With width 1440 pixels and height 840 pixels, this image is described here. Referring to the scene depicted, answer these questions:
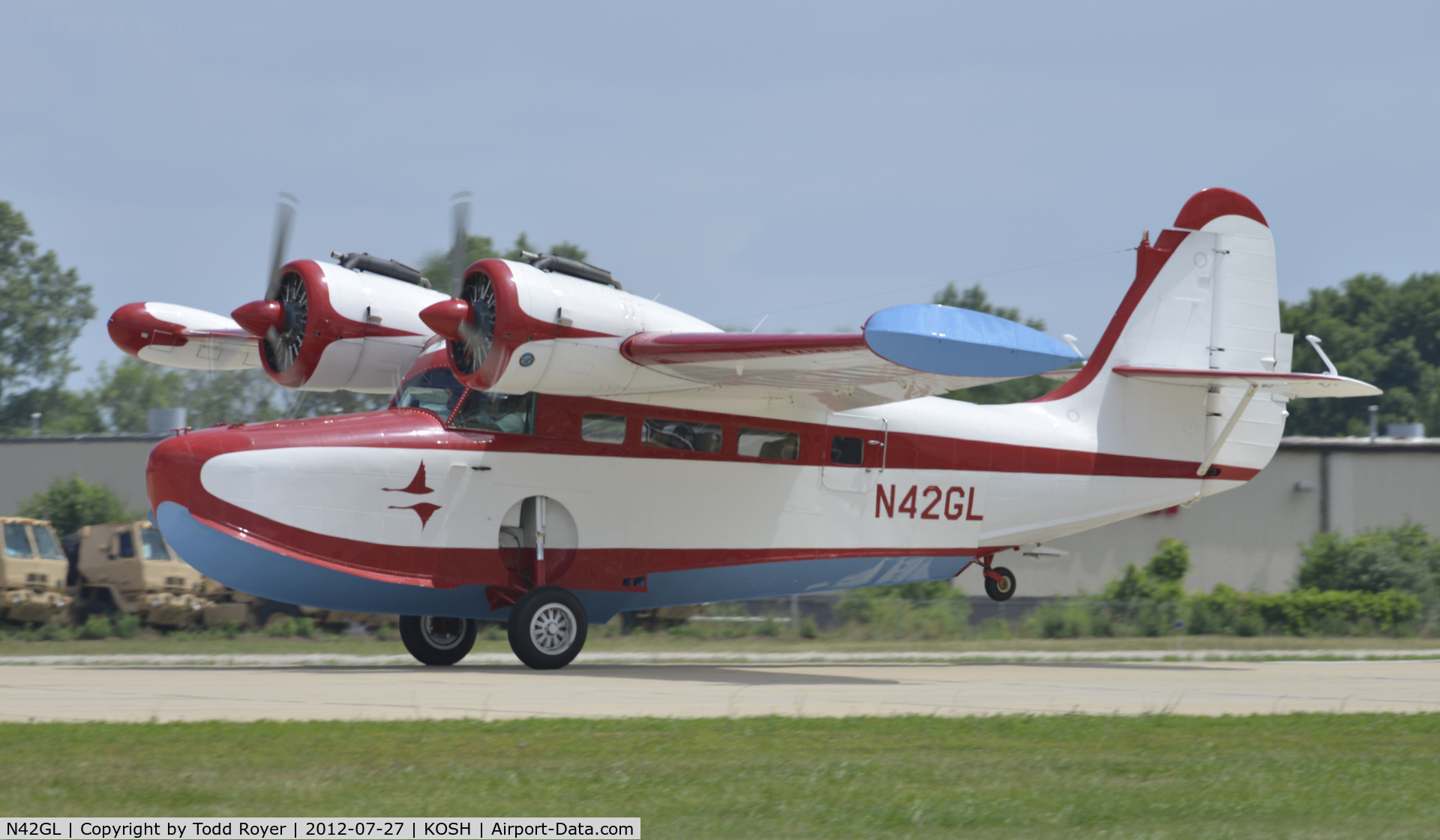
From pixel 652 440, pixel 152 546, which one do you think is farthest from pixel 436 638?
pixel 152 546

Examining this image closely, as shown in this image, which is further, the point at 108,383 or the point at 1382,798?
the point at 108,383

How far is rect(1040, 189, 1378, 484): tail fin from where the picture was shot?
819 inches

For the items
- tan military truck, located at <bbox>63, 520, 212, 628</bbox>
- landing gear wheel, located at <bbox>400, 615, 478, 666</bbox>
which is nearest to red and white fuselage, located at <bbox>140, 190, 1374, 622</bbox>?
landing gear wheel, located at <bbox>400, 615, 478, 666</bbox>

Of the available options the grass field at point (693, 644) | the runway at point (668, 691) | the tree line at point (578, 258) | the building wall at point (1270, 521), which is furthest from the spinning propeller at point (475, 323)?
the tree line at point (578, 258)

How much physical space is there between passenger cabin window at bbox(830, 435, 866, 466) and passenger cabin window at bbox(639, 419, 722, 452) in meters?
1.74

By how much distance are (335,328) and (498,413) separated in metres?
2.86

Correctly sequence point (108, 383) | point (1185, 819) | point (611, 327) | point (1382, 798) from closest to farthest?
point (1185, 819), point (1382, 798), point (611, 327), point (108, 383)

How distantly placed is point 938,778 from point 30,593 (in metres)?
21.9

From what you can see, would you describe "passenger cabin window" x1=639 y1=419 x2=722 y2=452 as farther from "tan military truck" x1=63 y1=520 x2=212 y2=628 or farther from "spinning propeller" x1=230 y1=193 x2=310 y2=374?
"tan military truck" x1=63 y1=520 x2=212 y2=628

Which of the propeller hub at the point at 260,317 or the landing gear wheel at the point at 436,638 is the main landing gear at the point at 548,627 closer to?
the landing gear wheel at the point at 436,638

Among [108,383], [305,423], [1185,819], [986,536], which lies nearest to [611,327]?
[305,423]

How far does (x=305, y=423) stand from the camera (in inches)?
632

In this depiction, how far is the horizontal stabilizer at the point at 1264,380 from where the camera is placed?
18.5 m

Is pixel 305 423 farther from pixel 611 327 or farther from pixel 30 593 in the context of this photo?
pixel 30 593
